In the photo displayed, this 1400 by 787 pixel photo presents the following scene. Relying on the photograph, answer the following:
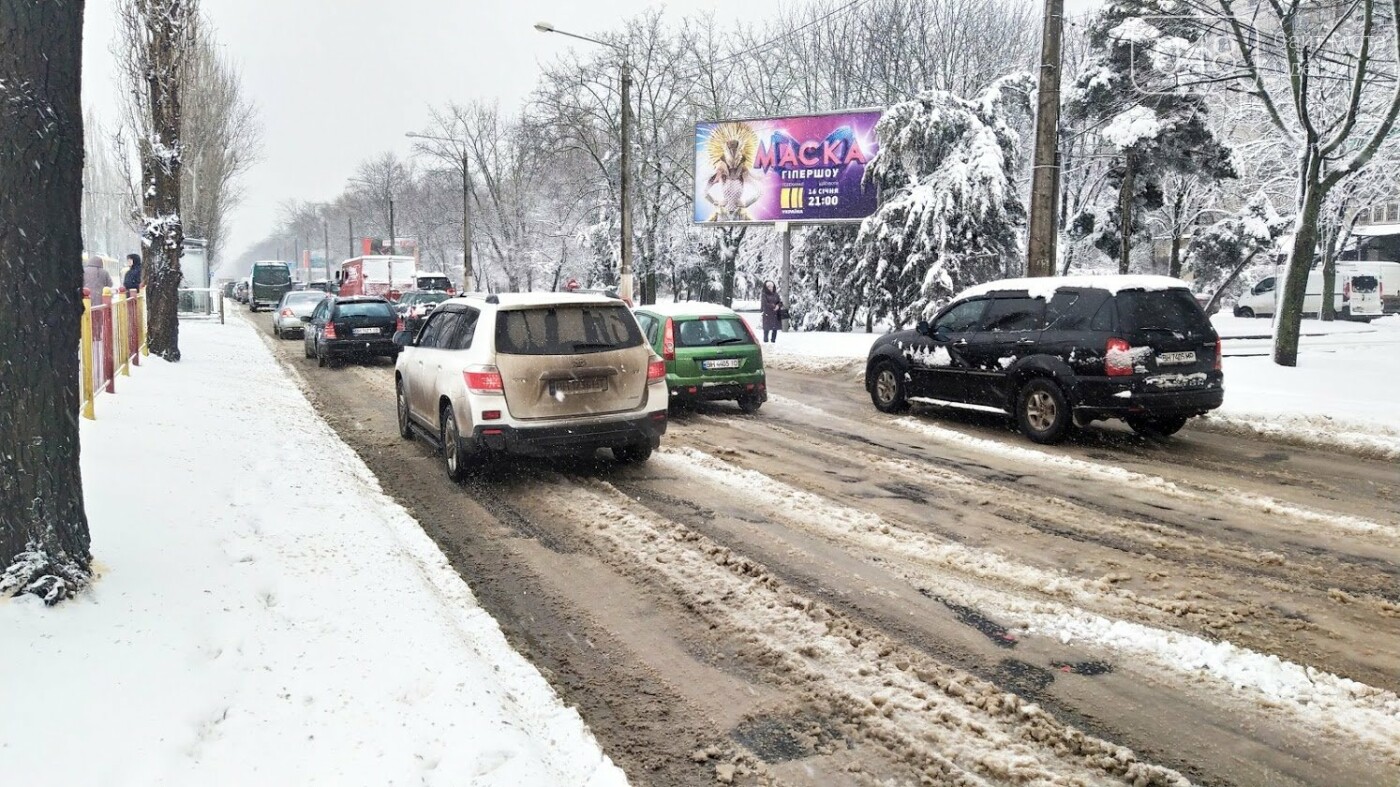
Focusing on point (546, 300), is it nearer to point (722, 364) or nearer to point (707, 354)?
point (707, 354)

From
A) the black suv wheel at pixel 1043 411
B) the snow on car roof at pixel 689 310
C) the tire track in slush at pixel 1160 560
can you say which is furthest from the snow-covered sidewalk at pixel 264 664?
the black suv wheel at pixel 1043 411

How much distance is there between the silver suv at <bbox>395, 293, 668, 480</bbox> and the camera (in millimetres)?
7754

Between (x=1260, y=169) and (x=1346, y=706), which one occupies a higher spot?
(x=1260, y=169)

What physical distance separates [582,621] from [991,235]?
24.2 meters

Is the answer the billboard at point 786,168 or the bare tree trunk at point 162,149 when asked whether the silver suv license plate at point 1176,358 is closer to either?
the bare tree trunk at point 162,149

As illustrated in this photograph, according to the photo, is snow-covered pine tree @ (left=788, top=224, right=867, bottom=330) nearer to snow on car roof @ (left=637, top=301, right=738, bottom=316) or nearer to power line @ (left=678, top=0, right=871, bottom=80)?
power line @ (left=678, top=0, right=871, bottom=80)

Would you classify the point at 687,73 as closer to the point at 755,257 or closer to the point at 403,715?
the point at 755,257

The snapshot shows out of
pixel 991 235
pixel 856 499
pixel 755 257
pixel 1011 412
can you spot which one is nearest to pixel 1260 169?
pixel 991 235

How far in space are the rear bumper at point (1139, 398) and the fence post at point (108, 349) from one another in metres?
11.1

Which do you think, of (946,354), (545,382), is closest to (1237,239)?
(946,354)

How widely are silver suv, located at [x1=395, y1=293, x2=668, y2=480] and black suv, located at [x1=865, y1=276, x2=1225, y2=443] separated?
4.31 meters

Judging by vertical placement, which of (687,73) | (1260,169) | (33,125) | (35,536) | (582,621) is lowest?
(582,621)

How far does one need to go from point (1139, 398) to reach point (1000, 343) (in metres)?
1.75

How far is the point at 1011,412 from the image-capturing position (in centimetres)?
1043
